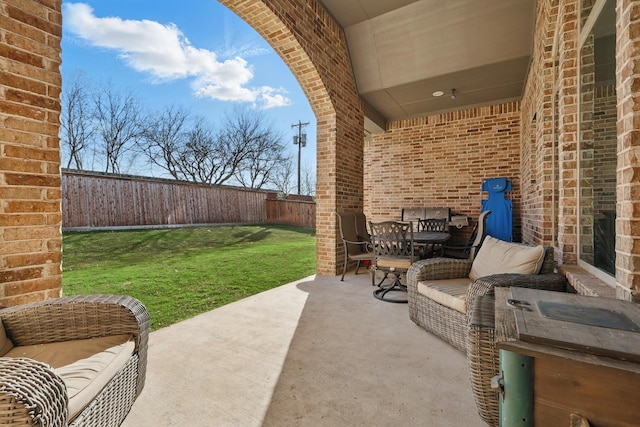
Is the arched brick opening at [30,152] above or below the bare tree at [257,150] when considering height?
below

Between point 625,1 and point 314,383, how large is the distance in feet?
8.18

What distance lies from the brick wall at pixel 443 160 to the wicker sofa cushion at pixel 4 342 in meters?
6.31

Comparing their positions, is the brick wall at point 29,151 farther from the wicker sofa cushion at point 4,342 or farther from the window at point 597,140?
the window at point 597,140

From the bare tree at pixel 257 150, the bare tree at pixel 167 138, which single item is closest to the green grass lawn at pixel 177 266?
the bare tree at pixel 167 138

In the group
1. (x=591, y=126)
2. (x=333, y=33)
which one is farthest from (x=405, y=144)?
(x=591, y=126)

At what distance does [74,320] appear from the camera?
54.0 inches

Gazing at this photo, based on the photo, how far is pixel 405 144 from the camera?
260 inches

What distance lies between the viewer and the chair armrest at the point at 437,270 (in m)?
2.59

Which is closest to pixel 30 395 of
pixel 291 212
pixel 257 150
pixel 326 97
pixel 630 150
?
pixel 630 150

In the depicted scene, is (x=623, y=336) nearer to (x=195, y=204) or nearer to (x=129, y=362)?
(x=129, y=362)

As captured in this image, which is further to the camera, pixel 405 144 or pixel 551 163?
pixel 405 144

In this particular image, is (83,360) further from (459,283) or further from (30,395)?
(459,283)

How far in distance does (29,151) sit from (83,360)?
1.10 meters

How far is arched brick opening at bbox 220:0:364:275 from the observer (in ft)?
12.5
